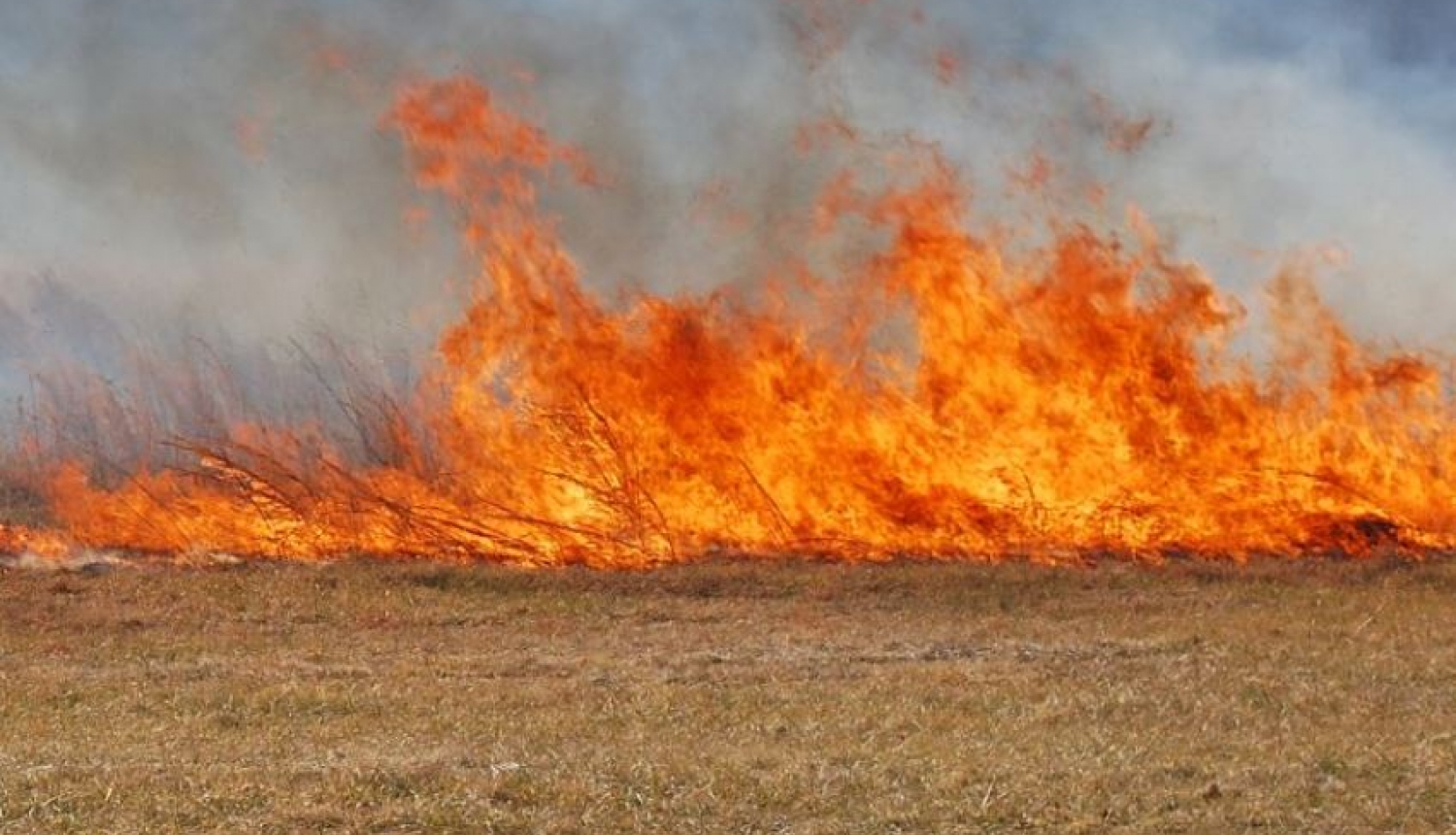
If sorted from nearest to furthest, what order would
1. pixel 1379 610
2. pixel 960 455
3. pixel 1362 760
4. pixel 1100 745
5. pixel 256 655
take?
pixel 1362 760
pixel 1100 745
pixel 256 655
pixel 1379 610
pixel 960 455

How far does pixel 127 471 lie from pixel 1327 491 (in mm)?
20023

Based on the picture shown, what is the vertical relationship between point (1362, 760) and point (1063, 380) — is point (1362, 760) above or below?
below

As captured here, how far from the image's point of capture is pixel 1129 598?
22.9m

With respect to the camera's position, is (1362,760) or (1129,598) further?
(1129,598)

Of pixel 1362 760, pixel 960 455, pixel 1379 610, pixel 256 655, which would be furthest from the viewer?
pixel 960 455

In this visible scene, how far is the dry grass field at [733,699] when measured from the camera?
38.0ft

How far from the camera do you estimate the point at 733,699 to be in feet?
52.7

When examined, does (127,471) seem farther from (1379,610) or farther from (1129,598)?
(1379,610)

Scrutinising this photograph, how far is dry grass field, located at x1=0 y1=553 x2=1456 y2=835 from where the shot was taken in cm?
1159

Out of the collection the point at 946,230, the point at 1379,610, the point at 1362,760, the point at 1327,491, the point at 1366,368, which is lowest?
the point at 1362,760

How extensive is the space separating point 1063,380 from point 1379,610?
6243 mm

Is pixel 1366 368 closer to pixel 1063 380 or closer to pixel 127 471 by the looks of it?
pixel 1063 380

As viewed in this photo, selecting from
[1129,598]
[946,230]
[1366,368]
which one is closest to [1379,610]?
[1129,598]

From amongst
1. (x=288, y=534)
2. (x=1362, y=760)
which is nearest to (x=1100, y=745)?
(x=1362, y=760)
